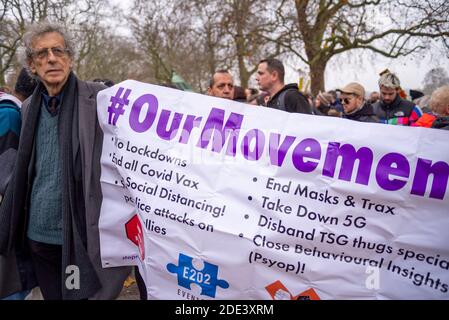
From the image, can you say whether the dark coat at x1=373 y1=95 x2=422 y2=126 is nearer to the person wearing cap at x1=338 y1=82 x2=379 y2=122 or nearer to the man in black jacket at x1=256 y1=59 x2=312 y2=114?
the person wearing cap at x1=338 y1=82 x2=379 y2=122

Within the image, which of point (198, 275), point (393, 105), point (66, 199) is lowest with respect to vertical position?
point (198, 275)

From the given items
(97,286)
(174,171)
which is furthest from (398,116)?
(97,286)

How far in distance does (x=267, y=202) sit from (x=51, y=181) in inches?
49.1

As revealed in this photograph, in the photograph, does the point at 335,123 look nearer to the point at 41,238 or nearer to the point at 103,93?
the point at 103,93

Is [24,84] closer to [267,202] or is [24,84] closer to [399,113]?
[267,202]

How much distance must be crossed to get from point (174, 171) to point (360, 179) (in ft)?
3.39

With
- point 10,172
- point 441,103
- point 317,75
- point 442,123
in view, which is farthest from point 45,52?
point 317,75

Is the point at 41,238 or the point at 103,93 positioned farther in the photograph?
the point at 103,93

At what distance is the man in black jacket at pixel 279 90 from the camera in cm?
347

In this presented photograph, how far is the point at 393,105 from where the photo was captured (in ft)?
18.5

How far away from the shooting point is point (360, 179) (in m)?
2.19

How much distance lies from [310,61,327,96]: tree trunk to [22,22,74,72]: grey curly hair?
12221 millimetres
